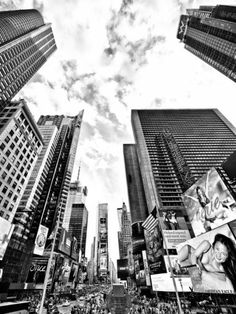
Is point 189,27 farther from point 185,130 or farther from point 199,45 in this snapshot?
point 185,130

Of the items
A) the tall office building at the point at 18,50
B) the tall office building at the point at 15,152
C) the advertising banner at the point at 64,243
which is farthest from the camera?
the tall office building at the point at 18,50

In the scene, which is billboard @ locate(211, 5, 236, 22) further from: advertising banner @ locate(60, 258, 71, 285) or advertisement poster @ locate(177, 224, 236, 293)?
advertising banner @ locate(60, 258, 71, 285)

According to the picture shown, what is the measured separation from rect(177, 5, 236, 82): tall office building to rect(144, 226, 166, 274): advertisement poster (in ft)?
298

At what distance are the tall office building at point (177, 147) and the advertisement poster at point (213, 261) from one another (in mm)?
43482

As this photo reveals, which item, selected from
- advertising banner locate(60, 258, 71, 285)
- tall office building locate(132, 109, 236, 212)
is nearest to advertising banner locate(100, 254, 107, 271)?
advertising banner locate(60, 258, 71, 285)

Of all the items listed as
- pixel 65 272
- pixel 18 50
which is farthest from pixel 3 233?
pixel 18 50

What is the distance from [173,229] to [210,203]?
3127 cm

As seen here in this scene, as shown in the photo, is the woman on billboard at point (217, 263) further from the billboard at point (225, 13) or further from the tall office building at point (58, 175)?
the billboard at point (225, 13)

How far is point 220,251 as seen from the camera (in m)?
21.6

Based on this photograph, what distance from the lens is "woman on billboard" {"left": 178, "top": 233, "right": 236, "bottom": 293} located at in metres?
20.2

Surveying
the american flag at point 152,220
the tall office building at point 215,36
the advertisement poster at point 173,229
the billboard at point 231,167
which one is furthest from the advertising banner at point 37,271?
the tall office building at point 215,36

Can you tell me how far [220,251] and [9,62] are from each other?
107 m

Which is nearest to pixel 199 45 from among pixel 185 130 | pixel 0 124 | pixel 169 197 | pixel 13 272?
pixel 185 130

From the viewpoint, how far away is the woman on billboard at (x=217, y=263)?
20.2m
